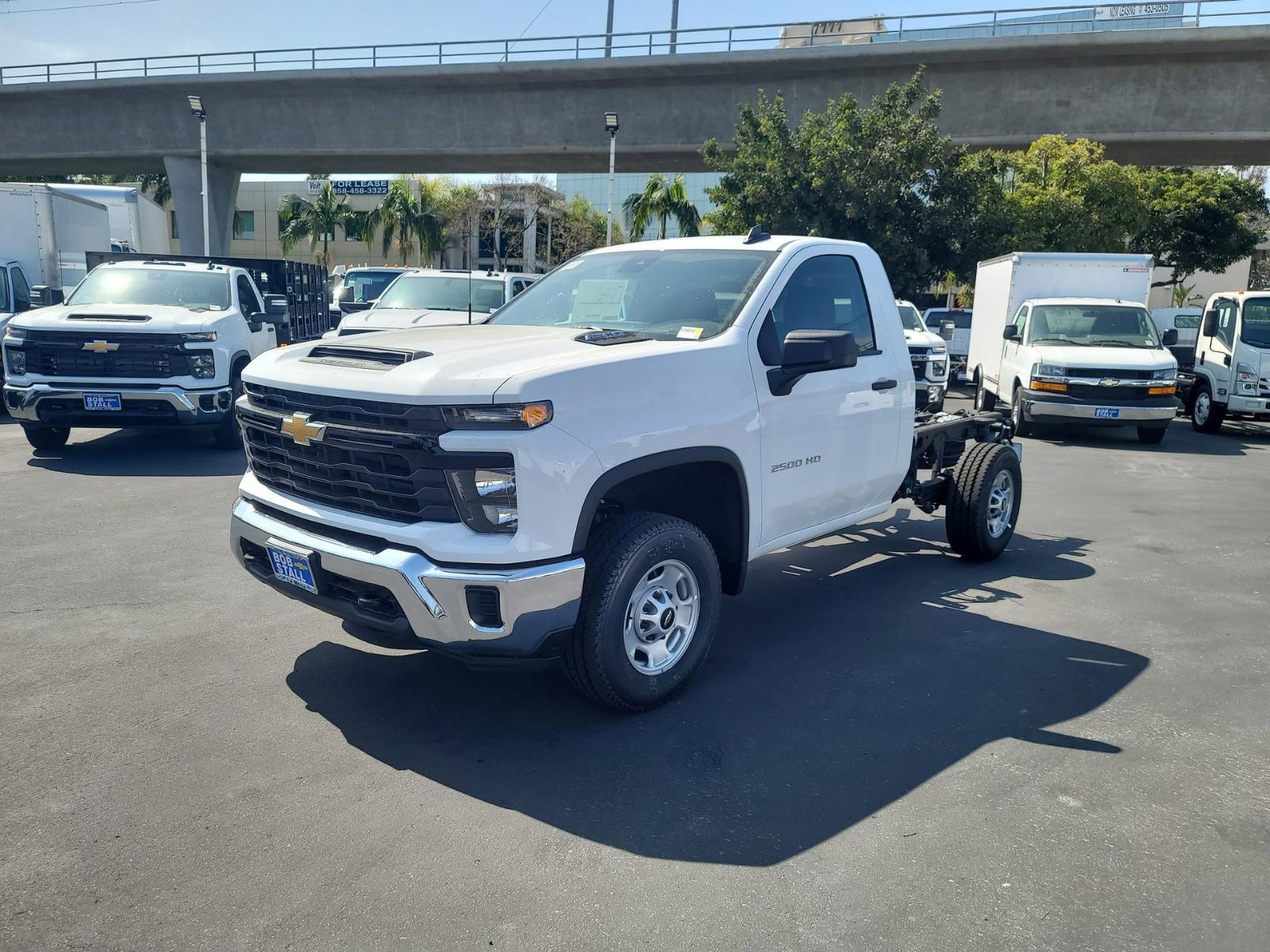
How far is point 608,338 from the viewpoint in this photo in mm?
4426

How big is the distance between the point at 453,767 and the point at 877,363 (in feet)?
10.4

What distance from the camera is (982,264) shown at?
1870 cm

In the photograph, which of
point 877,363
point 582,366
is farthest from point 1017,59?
point 582,366

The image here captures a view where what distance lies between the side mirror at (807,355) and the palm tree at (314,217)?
54.1 m

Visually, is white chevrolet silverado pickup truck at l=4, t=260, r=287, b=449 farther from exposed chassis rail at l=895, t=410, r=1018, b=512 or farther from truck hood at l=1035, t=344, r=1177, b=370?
truck hood at l=1035, t=344, r=1177, b=370

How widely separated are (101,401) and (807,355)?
26.0ft

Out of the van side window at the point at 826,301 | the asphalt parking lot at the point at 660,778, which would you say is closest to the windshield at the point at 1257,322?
the asphalt parking lot at the point at 660,778

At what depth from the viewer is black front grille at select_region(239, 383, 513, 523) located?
146 inches

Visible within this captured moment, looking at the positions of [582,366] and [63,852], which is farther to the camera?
[582,366]

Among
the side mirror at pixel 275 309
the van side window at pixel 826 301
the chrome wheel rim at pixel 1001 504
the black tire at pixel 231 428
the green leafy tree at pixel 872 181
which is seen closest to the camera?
the van side window at pixel 826 301

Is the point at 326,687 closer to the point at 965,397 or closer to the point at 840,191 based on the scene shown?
the point at 965,397

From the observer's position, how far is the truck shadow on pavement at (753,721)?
3.57 m

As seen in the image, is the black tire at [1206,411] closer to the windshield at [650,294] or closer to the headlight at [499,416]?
the windshield at [650,294]

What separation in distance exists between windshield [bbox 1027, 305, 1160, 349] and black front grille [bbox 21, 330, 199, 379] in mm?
11477
